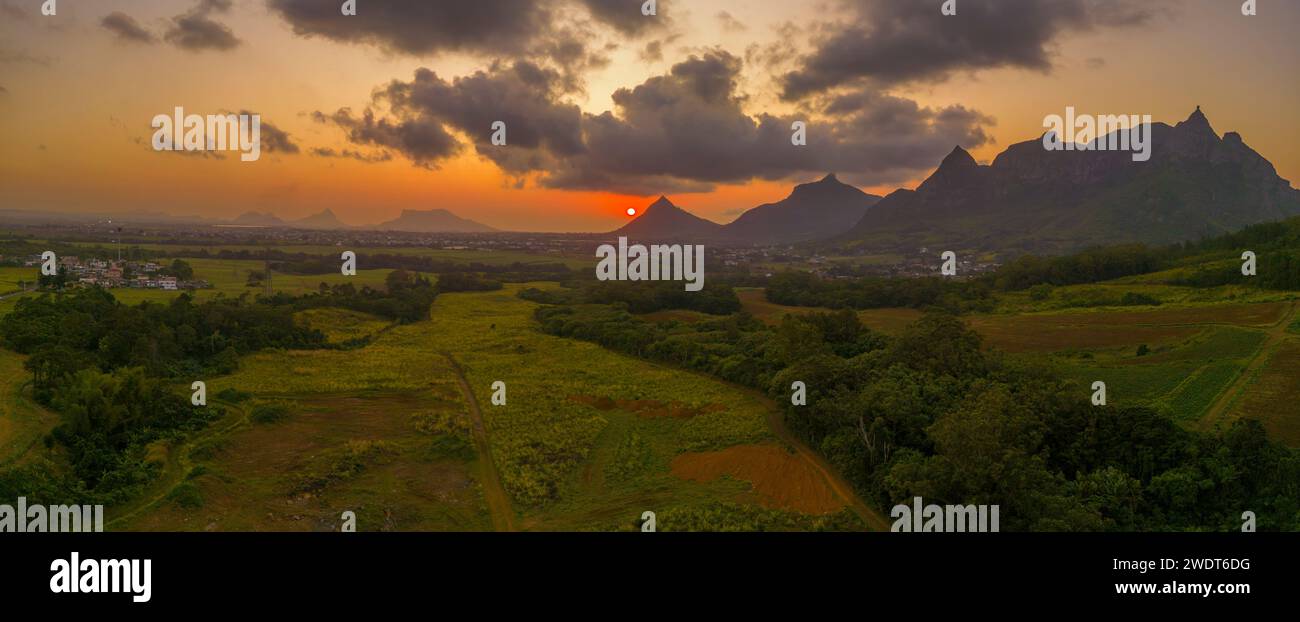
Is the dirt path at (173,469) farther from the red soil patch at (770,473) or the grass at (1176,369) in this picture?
the grass at (1176,369)

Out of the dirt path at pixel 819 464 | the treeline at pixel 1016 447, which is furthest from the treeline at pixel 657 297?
the treeline at pixel 1016 447

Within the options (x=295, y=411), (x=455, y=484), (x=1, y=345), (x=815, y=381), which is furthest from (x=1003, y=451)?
(x=1, y=345)

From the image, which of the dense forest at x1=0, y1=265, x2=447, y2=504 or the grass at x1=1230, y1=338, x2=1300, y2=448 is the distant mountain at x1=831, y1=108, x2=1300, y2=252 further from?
the dense forest at x1=0, y1=265, x2=447, y2=504

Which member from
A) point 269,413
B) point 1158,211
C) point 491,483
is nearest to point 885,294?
point 491,483

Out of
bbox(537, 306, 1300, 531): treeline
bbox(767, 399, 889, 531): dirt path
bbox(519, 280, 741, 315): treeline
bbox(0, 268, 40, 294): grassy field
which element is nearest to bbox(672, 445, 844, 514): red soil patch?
bbox(767, 399, 889, 531): dirt path
